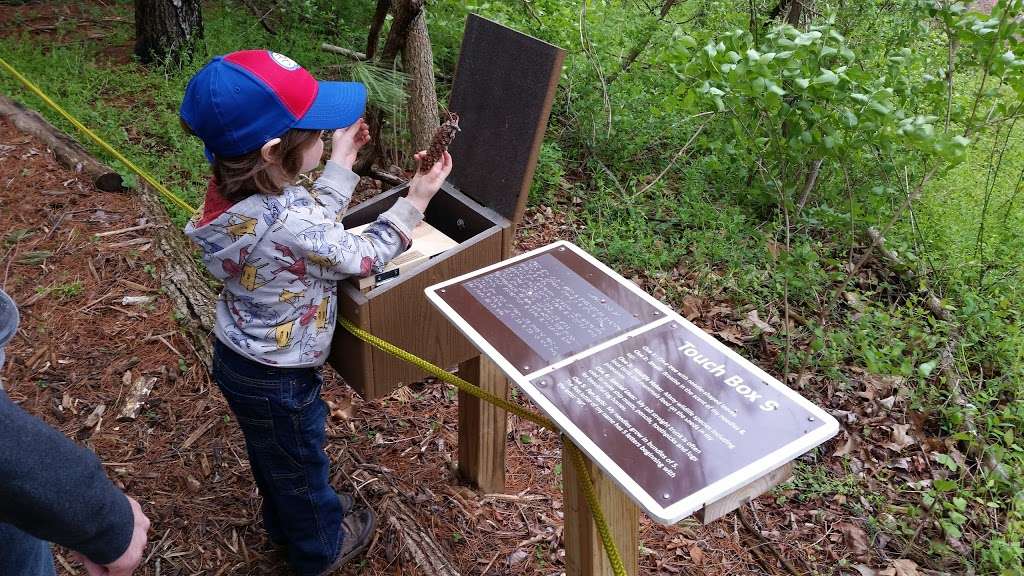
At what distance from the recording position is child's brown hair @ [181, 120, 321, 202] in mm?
1981

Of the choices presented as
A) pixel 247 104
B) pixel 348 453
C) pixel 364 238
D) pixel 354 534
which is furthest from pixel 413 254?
pixel 348 453

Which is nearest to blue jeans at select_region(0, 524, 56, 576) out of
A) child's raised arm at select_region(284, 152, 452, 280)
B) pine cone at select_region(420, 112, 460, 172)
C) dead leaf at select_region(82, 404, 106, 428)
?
child's raised arm at select_region(284, 152, 452, 280)

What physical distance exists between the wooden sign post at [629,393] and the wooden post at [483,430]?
0.59 m

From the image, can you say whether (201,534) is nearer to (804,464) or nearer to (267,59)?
(267,59)

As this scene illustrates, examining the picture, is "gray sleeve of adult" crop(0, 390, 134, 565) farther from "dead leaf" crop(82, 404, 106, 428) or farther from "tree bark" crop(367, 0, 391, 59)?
"tree bark" crop(367, 0, 391, 59)

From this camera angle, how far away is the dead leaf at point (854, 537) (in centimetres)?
309

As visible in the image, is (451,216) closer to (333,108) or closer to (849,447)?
(333,108)

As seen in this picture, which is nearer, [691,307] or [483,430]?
[483,430]

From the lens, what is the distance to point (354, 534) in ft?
8.73

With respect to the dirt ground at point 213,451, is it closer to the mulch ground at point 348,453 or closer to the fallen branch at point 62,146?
the mulch ground at point 348,453

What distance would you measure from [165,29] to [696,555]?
20.2 ft

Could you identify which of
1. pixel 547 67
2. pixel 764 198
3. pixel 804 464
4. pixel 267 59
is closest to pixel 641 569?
pixel 804 464

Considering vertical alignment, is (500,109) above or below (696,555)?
above

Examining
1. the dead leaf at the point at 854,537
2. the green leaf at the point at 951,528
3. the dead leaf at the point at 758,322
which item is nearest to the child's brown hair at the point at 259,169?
the green leaf at the point at 951,528
